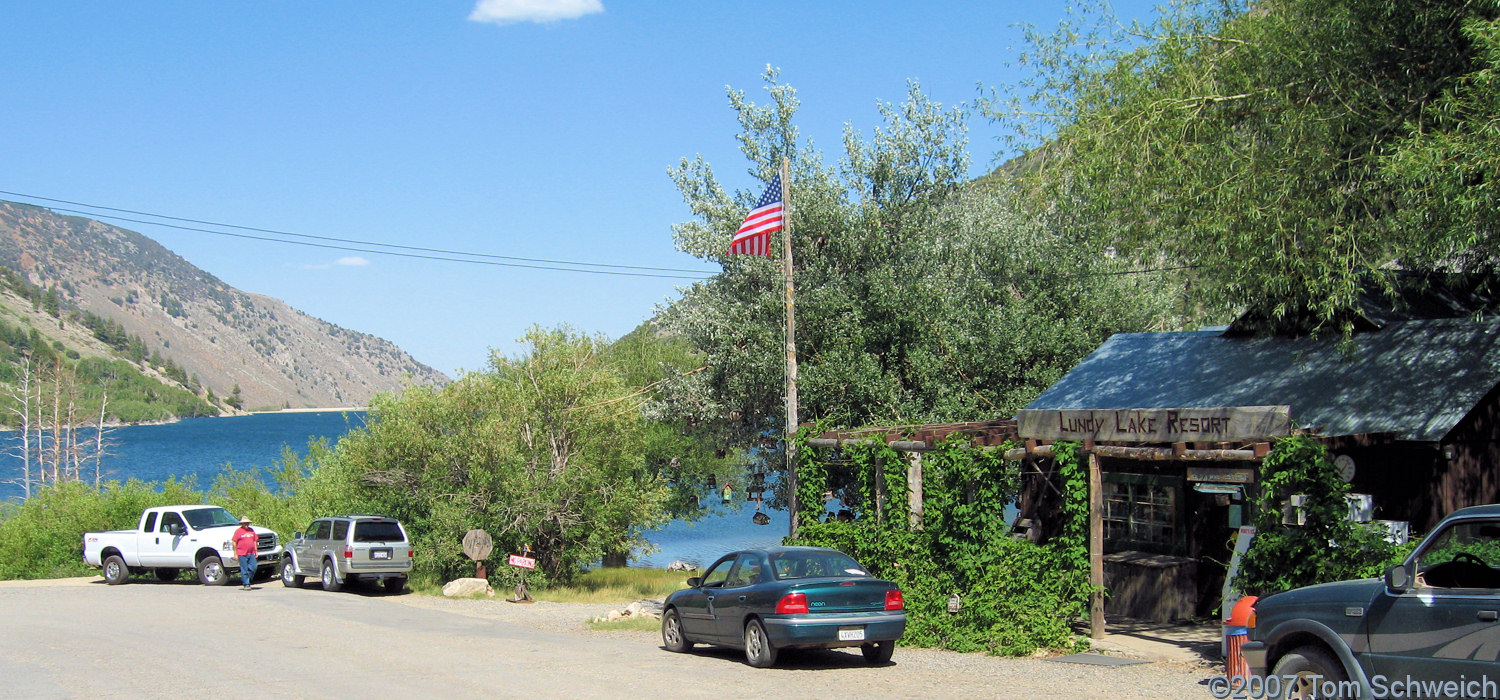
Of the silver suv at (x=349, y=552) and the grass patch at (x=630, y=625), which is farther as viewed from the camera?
the silver suv at (x=349, y=552)

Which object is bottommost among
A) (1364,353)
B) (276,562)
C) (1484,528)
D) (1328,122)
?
(276,562)

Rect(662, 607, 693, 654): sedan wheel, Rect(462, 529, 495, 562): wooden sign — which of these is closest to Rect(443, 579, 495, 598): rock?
Rect(462, 529, 495, 562): wooden sign

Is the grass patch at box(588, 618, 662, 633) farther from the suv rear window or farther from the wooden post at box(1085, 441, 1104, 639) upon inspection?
the suv rear window

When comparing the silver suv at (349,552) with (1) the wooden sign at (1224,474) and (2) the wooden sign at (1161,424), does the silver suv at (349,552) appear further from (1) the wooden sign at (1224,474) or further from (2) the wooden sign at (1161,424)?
(1) the wooden sign at (1224,474)

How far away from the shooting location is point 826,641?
11.9 m

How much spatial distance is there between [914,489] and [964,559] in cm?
168

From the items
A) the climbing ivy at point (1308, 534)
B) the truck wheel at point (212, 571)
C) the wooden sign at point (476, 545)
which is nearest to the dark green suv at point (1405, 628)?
the climbing ivy at point (1308, 534)

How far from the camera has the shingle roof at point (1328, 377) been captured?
13.9 m

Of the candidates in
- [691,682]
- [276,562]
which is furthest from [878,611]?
[276,562]

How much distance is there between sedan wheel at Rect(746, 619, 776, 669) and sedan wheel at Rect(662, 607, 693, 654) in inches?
69.7

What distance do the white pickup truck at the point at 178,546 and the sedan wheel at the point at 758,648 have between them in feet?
58.4

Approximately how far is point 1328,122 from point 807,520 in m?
8.96

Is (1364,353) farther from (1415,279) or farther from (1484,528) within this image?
(1484,528)

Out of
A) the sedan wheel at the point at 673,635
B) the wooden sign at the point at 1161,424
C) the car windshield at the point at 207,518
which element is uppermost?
the wooden sign at the point at 1161,424
